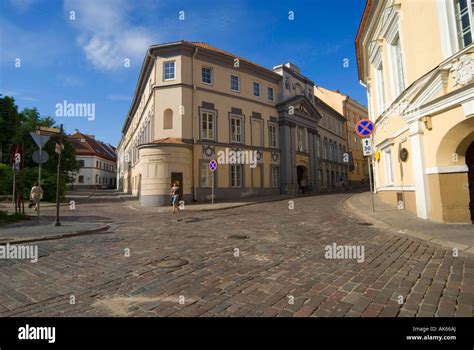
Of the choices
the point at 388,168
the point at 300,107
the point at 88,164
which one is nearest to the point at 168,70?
the point at 300,107

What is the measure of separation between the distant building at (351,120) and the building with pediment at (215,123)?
19076 millimetres

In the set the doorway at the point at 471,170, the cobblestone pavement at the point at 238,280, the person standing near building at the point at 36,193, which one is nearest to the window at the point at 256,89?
the person standing near building at the point at 36,193

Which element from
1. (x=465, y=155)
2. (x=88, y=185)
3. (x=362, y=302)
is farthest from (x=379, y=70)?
(x=88, y=185)

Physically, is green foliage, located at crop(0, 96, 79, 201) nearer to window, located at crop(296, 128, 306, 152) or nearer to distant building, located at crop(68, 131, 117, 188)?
window, located at crop(296, 128, 306, 152)

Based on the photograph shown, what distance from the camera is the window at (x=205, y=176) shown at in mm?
21267

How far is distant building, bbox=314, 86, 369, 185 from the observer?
46.0 m

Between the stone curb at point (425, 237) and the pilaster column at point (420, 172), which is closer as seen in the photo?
the stone curb at point (425, 237)

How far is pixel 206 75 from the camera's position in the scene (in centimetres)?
2269

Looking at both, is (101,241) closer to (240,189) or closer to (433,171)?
(433,171)

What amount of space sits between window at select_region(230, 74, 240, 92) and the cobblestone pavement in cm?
1997

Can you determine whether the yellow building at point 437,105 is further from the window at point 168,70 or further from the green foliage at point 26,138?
the green foliage at point 26,138

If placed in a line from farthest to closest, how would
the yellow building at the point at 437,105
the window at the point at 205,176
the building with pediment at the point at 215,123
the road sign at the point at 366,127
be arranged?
the window at the point at 205,176 < the building with pediment at the point at 215,123 < the road sign at the point at 366,127 < the yellow building at the point at 437,105
